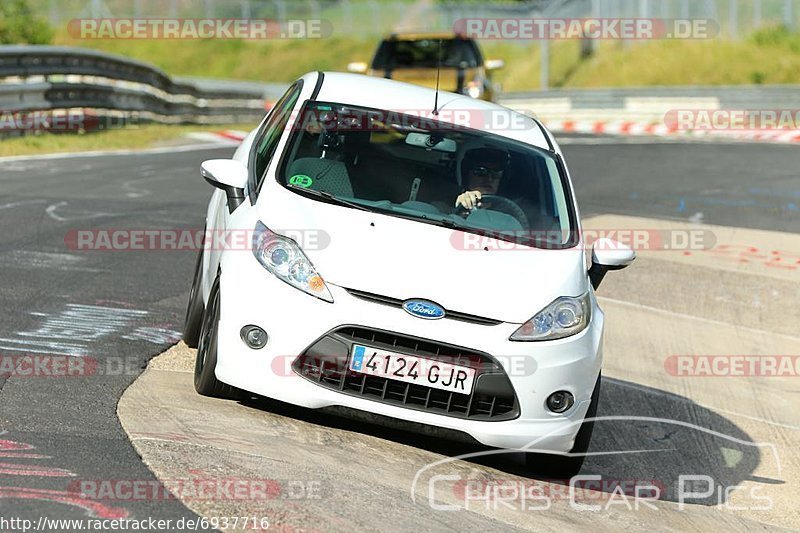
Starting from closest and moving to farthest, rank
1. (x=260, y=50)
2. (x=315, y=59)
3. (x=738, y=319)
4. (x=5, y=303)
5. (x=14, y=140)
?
(x=5, y=303)
(x=738, y=319)
(x=14, y=140)
(x=315, y=59)
(x=260, y=50)

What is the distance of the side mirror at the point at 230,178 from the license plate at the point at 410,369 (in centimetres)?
126

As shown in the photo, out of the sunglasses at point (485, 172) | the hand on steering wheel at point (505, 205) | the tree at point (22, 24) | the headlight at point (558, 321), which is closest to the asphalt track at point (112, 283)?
the headlight at point (558, 321)

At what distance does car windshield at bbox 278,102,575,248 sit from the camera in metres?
6.34

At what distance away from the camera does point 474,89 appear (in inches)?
789

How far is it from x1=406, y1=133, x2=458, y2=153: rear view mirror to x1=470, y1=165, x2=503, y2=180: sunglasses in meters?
0.19

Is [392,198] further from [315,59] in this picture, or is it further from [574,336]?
[315,59]

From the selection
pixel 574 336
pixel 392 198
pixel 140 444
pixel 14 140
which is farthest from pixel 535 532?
pixel 14 140

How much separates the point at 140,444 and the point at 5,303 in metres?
2.80

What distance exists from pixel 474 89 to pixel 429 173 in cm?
1357

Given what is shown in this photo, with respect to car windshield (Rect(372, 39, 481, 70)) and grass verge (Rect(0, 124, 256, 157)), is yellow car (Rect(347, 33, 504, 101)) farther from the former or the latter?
grass verge (Rect(0, 124, 256, 157))

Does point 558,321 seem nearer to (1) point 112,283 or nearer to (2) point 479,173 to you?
(2) point 479,173

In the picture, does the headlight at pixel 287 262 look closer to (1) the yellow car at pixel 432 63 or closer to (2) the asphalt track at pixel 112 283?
(2) the asphalt track at pixel 112 283

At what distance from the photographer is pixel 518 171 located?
22.2 feet

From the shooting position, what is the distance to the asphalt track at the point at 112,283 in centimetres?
487
